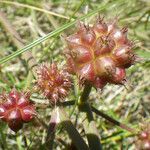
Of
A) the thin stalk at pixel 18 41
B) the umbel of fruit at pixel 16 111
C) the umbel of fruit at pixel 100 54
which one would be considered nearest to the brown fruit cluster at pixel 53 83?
the umbel of fruit at pixel 16 111

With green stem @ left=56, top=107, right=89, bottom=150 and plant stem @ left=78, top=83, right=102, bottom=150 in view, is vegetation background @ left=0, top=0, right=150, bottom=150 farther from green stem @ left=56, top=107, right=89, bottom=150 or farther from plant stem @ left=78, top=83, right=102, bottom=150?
green stem @ left=56, top=107, right=89, bottom=150

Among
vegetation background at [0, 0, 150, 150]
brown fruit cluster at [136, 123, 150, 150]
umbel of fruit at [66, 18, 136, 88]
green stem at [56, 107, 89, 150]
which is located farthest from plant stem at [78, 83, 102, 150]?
umbel of fruit at [66, 18, 136, 88]

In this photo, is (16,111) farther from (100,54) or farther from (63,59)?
(63,59)

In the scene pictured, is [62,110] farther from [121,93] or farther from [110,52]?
[121,93]

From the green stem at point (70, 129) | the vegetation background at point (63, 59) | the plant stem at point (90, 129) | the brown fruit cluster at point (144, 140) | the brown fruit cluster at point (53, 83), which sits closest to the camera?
the brown fruit cluster at point (53, 83)

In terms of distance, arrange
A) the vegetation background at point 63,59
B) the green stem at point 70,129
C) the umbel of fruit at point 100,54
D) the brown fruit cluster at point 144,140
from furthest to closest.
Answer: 1. the vegetation background at point 63,59
2. the green stem at point 70,129
3. the brown fruit cluster at point 144,140
4. the umbel of fruit at point 100,54

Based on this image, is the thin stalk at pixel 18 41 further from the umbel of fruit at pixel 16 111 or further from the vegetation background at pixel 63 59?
the umbel of fruit at pixel 16 111

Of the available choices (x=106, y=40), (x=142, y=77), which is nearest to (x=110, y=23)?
(x=106, y=40)
